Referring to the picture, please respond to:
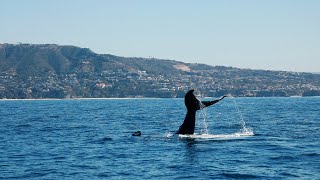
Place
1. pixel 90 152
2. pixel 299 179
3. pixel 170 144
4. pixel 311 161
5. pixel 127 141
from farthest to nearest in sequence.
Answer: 1. pixel 127 141
2. pixel 170 144
3. pixel 90 152
4. pixel 311 161
5. pixel 299 179

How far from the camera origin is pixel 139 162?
33.2m

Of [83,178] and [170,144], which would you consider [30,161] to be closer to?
[83,178]

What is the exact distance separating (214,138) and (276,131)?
1126cm

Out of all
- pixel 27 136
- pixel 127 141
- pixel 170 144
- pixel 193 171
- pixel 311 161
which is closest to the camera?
pixel 193 171

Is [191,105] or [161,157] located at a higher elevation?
[191,105]

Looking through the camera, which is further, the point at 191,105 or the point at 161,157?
the point at 191,105

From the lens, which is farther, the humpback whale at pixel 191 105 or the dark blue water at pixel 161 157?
the humpback whale at pixel 191 105

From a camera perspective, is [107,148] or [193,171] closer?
[193,171]

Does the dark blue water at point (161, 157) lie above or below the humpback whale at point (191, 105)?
below

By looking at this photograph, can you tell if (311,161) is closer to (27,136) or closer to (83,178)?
→ (83,178)

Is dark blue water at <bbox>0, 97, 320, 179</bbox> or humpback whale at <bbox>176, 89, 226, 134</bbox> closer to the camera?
dark blue water at <bbox>0, 97, 320, 179</bbox>

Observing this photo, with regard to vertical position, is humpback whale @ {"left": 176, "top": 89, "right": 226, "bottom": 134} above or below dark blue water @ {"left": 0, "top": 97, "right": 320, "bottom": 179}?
above

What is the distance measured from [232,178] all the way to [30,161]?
1435 centimetres

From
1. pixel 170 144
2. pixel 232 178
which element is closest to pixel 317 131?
pixel 170 144
